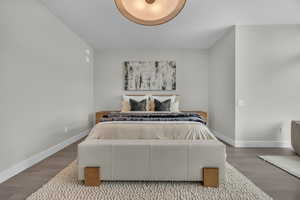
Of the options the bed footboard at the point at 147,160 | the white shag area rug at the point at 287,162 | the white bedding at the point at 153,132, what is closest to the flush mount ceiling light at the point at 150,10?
the bed footboard at the point at 147,160

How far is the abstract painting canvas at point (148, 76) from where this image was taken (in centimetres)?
525

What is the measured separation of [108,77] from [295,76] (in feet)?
14.2

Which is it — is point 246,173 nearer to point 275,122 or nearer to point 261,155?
point 261,155

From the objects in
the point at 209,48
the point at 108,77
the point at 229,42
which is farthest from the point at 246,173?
the point at 108,77

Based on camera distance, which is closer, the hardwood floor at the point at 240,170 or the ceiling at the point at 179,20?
the hardwood floor at the point at 240,170

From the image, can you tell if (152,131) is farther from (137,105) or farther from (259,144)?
(259,144)

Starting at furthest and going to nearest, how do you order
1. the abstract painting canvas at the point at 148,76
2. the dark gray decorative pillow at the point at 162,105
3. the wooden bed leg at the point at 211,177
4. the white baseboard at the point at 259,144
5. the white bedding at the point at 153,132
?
the abstract painting canvas at the point at 148,76 → the dark gray decorative pillow at the point at 162,105 → the white baseboard at the point at 259,144 → the white bedding at the point at 153,132 → the wooden bed leg at the point at 211,177

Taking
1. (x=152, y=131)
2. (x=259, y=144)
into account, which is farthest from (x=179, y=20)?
(x=259, y=144)

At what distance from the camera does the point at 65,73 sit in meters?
3.70

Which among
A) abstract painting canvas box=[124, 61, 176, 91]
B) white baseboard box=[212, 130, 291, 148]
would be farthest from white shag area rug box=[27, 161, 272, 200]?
abstract painting canvas box=[124, 61, 176, 91]

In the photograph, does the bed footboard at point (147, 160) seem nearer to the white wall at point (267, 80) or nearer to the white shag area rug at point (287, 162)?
the white shag area rug at point (287, 162)

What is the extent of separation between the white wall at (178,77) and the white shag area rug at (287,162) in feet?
8.17

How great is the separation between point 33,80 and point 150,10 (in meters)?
2.12

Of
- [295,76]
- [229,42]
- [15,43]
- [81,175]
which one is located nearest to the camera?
[81,175]
